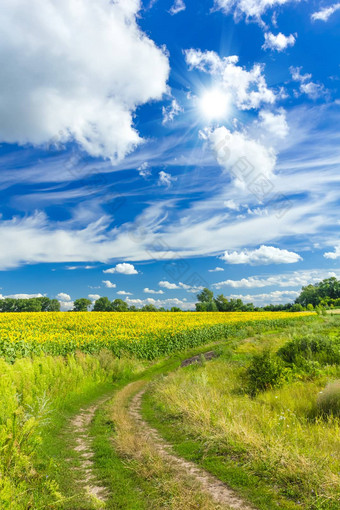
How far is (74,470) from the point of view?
24.8 feet

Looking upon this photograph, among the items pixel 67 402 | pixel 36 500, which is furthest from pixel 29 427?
pixel 67 402

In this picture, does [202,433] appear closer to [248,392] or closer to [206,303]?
[248,392]

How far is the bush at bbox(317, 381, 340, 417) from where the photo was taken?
9770 millimetres

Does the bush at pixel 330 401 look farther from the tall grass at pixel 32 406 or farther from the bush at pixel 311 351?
the tall grass at pixel 32 406

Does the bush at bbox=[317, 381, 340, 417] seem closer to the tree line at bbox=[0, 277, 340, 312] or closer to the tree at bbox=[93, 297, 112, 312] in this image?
the tree line at bbox=[0, 277, 340, 312]

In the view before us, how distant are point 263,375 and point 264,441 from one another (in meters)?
6.63

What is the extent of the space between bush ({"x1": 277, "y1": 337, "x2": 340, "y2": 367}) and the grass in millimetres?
3334

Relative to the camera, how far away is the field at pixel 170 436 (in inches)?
235

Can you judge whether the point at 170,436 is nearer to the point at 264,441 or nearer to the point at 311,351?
the point at 264,441

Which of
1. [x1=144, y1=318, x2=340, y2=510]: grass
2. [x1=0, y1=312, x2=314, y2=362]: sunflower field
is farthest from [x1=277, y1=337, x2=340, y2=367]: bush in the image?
[x1=0, y1=312, x2=314, y2=362]: sunflower field

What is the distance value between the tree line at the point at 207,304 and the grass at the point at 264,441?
79.0 m

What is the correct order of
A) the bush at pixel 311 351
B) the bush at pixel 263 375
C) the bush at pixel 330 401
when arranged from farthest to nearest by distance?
1. the bush at pixel 311 351
2. the bush at pixel 263 375
3. the bush at pixel 330 401

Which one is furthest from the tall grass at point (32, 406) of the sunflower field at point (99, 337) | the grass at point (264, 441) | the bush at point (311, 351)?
the bush at point (311, 351)

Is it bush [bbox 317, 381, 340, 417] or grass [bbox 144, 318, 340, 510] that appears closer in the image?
grass [bbox 144, 318, 340, 510]
